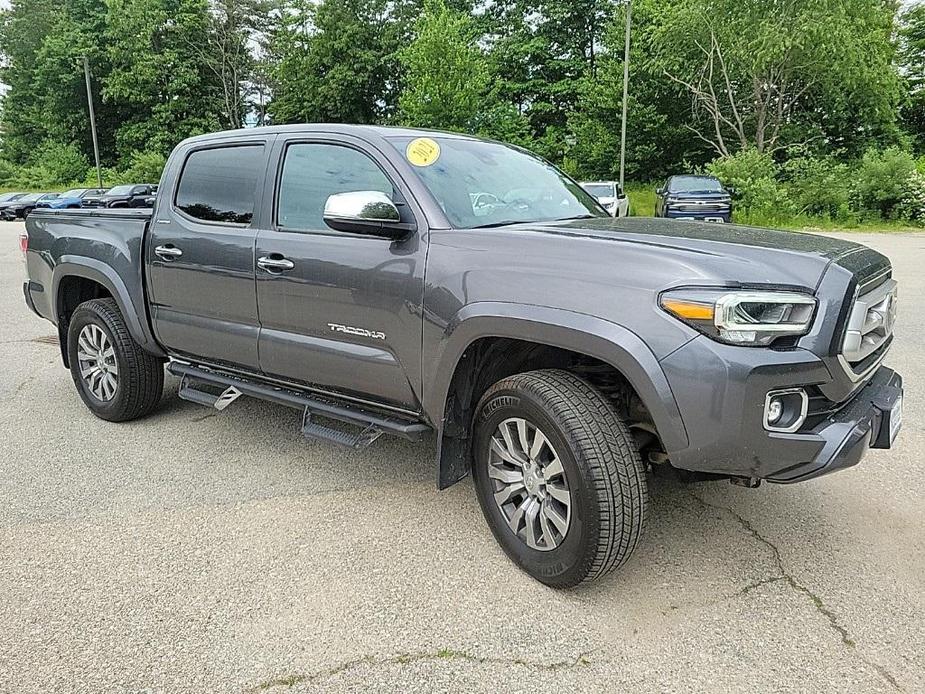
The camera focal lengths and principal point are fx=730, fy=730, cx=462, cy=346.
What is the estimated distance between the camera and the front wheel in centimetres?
257

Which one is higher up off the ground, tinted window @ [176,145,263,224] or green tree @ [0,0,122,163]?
green tree @ [0,0,122,163]

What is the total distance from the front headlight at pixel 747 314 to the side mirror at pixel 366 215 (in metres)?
1.29

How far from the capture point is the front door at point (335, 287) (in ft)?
10.4

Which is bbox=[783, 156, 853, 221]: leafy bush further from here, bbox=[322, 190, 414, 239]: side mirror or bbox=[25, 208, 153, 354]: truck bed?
bbox=[322, 190, 414, 239]: side mirror

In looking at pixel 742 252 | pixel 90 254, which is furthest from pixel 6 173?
pixel 742 252

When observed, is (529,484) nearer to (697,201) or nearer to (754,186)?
(697,201)

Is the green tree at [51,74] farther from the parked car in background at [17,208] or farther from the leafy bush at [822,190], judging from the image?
the leafy bush at [822,190]

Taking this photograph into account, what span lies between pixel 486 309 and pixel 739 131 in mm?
29523

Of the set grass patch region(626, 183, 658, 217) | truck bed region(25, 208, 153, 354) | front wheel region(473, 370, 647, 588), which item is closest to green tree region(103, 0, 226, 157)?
grass patch region(626, 183, 658, 217)

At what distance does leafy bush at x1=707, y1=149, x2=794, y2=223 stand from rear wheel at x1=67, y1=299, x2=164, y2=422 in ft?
71.7

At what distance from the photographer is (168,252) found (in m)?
4.18

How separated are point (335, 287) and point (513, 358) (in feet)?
2.94

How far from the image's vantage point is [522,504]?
291 cm

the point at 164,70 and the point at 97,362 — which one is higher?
the point at 164,70
